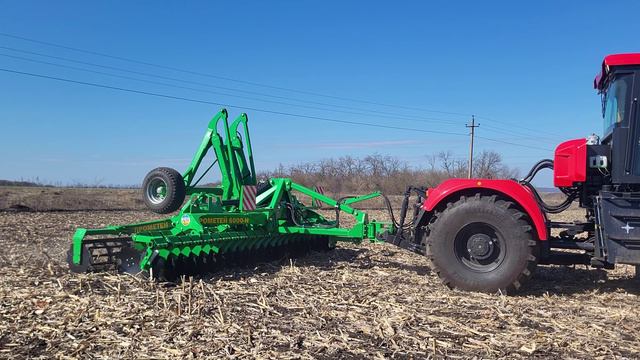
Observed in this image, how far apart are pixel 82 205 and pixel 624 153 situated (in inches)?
934

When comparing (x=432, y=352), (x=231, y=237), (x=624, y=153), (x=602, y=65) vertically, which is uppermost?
(x=602, y=65)

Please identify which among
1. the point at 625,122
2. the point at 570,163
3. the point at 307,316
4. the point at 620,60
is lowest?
the point at 307,316

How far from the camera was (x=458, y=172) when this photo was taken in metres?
40.0

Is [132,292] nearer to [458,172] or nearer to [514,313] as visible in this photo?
[514,313]

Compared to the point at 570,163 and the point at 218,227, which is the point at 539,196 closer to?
the point at 570,163

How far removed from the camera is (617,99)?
235 inches

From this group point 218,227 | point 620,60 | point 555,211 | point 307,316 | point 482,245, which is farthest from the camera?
point 218,227

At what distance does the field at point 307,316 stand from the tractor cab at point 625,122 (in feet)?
4.81

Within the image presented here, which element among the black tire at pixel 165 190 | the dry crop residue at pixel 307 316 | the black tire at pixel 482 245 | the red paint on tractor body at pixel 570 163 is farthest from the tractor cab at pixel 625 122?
the black tire at pixel 165 190

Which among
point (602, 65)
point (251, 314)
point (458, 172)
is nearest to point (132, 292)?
point (251, 314)

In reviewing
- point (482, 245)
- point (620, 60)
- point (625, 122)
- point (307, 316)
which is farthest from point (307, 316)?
point (620, 60)

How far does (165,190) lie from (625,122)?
6.63 meters

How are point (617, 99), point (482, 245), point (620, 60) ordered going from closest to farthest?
1. point (620, 60)
2. point (617, 99)
3. point (482, 245)

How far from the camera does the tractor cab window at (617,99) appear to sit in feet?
19.1
